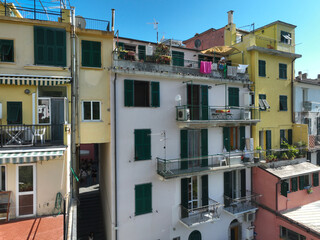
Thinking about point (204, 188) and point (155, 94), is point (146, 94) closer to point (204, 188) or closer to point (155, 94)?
point (155, 94)

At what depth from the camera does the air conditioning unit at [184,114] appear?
12096mm

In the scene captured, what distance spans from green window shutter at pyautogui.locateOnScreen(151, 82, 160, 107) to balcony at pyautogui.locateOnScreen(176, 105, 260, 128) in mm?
1495

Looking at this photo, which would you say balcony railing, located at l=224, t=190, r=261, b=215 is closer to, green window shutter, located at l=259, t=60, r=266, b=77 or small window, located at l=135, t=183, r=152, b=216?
small window, located at l=135, t=183, r=152, b=216

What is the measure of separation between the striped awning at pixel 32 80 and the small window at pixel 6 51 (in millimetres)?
1088

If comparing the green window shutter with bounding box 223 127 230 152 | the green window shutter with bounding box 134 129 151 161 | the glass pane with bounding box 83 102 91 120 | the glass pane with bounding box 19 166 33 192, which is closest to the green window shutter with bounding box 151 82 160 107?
the green window shutter with bounding box 134 129 151 161

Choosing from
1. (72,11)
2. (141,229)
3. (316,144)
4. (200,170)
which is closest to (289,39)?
(316,144)

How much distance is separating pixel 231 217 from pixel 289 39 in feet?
56.8

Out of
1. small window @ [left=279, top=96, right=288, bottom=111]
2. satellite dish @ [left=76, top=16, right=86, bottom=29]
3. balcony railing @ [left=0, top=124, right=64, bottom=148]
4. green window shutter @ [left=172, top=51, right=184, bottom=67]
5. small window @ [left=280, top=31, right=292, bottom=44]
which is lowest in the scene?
balcony railing @ [left=0, top=124, right=64, bottom=148]

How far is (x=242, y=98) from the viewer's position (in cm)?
1591

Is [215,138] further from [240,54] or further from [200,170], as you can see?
[240,54]

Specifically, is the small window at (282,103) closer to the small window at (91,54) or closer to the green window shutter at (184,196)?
the green window shutter at (184,196)

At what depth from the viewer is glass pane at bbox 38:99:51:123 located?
1037 cm

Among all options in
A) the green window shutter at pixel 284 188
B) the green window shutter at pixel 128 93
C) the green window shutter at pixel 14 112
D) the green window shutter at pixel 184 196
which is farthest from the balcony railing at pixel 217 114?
the green window shutter at pixel 14 112

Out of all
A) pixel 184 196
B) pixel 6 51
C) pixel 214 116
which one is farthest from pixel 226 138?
pixel 6 51
